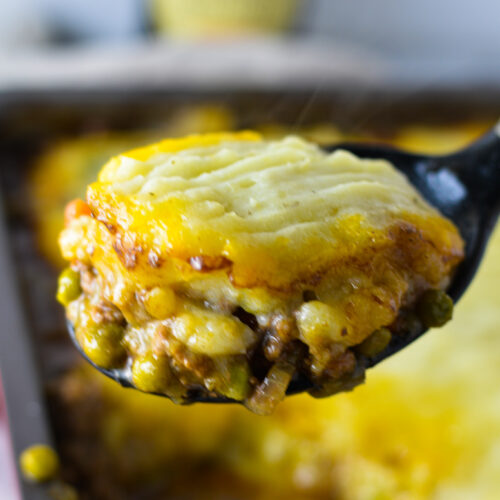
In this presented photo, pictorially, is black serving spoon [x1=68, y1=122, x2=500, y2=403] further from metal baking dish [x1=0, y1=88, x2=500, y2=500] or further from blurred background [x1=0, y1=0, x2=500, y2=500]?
metal baking dish [x1=0, y1=88, x2=500, y2=500]

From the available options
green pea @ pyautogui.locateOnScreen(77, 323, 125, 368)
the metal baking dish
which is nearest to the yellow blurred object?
the metal baking dish

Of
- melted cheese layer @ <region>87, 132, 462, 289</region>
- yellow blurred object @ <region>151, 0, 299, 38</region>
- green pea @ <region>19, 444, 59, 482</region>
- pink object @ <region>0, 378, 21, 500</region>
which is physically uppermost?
melted cheese layer @ <region>87, 132, 462, 289</region>

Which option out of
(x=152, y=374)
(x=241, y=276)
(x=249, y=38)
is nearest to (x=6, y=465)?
(x=152, y=374)

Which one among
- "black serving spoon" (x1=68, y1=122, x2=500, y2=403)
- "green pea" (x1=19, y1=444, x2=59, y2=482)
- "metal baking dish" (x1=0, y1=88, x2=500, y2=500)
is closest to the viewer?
"black serving spoon" (x1=68, y1=122, x2=500, y2=403)

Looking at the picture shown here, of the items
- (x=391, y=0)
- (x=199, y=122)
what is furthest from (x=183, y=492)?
(x=391, y=0)

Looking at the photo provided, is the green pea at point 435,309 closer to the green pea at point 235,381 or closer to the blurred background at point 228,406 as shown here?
the green pea at point 235,381

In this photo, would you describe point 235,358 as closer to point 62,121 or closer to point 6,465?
point 6,465
